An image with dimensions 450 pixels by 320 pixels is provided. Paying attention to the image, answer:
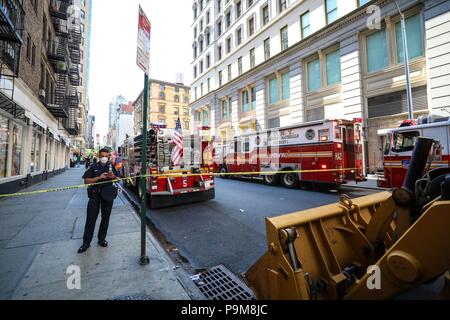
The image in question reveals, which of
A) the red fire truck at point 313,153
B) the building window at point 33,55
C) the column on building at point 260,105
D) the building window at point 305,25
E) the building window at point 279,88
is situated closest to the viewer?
the red fire truck at point 313,153

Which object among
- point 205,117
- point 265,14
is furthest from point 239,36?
point 205,117

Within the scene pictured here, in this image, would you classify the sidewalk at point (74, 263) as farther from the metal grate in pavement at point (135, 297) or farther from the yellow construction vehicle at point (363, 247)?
the yellow construction vehicle at point (363, 247)

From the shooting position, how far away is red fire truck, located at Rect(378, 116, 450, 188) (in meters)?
7.53

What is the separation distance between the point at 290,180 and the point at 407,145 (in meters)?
5.41

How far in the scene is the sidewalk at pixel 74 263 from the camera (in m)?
2.91

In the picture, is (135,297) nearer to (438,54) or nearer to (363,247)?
(363,247)

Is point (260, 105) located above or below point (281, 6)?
below

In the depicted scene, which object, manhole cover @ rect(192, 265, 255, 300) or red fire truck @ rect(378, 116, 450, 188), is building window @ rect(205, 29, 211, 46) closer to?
red fire truck @ rect(378, 116, 450, 188)

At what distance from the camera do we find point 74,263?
146 inches

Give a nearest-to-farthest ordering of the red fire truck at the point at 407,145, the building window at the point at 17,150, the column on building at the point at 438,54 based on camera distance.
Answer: the red fire truck at the point at 407,145
the building window at the point at 17,150
the column on building at the point at 438,54

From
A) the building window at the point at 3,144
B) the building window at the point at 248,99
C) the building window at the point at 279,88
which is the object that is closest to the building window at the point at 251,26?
the building window at the point at 248,99

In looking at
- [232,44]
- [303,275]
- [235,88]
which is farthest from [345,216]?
[232,44]

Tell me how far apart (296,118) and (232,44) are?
1608 centimetres
